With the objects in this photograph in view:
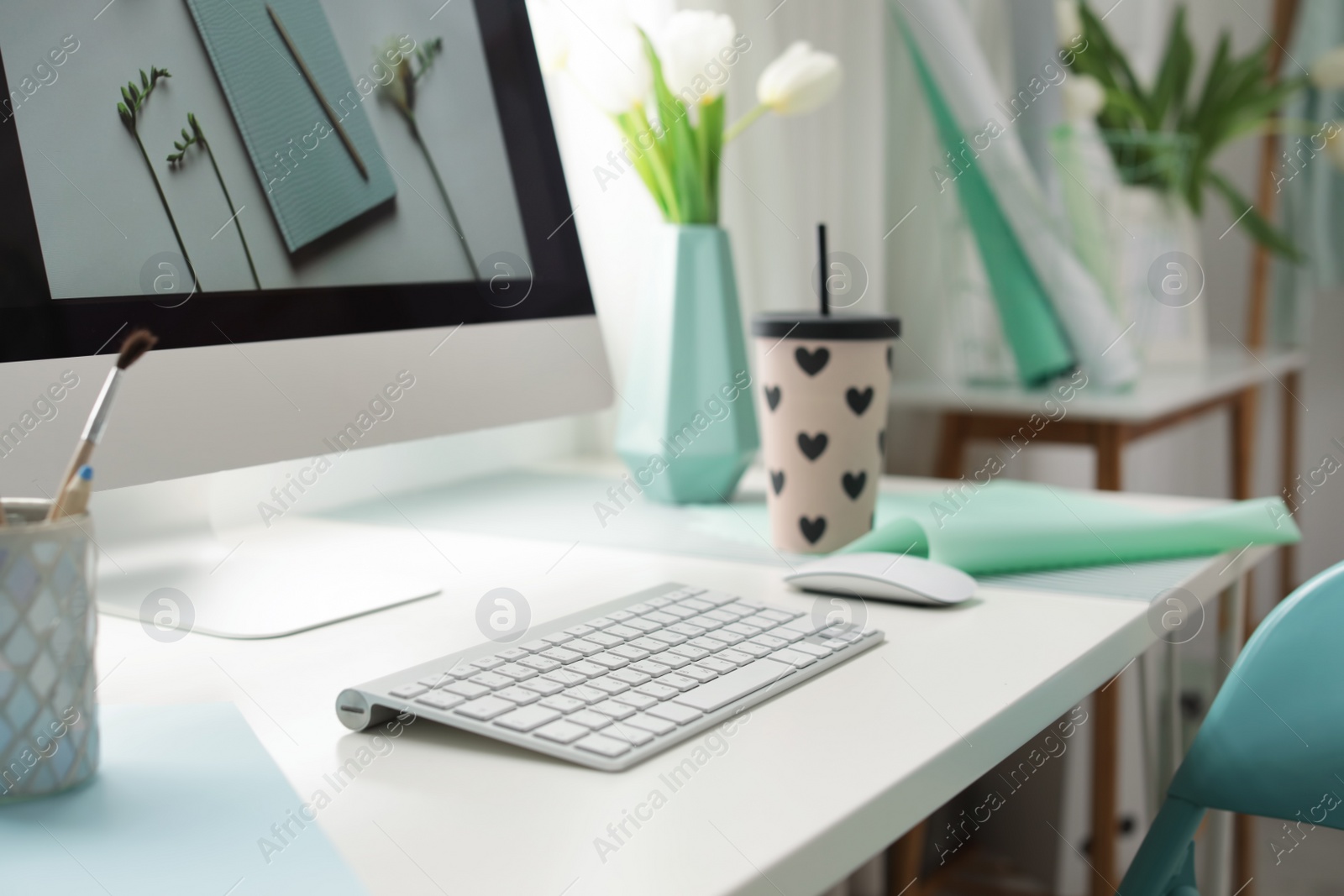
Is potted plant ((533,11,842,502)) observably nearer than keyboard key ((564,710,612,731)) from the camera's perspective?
No

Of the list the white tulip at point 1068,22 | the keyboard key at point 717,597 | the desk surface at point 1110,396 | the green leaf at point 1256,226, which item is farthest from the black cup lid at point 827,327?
the green leaf at point 1256,226

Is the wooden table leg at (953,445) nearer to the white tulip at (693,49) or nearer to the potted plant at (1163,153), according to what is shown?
the potted plant at (1163,153)

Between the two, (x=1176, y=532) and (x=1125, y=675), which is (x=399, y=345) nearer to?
(x=1176, y=532)

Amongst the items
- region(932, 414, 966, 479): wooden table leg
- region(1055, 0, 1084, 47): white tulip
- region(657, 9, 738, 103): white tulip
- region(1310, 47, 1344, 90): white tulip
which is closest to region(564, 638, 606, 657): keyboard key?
region(657, 9, 738, 103): white tulip

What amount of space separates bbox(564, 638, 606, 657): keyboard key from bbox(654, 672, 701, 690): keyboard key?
44 mm

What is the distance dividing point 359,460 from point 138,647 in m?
0.46

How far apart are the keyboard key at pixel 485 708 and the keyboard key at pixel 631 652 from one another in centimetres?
7

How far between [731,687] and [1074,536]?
0.37m

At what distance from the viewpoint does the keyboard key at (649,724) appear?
1.48ft

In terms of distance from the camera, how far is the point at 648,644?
55 cm

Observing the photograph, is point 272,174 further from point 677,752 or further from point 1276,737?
→ point 1276,737

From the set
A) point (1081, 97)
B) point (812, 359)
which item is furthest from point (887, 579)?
point (1081, 97)

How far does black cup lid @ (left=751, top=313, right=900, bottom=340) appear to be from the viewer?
2.64ft

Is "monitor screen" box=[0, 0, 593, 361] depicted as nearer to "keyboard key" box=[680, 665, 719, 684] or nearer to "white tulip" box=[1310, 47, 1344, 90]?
"keyboard key" box=[680, 665, 719, 684]
